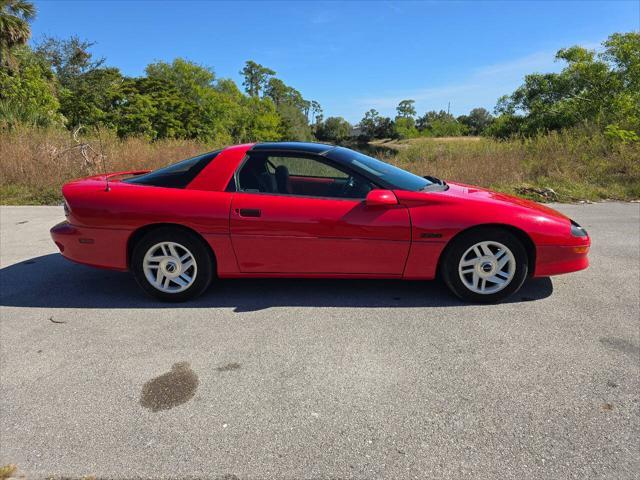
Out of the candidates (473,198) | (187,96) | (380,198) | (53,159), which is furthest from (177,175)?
(187,96)

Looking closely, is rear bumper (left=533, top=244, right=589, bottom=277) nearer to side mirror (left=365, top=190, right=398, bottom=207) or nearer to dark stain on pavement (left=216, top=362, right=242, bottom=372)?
side mirror (left=365, top=190, right=398, bottom=207)

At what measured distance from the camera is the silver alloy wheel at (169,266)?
351 cm

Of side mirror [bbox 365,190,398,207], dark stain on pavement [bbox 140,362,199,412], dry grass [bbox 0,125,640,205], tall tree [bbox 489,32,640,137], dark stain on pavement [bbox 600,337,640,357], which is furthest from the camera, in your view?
tall tree [bbox 489,32,640,137]

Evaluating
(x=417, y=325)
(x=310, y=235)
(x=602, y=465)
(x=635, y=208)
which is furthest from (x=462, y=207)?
(x=635, y=208)

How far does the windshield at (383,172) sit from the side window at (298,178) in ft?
0.41

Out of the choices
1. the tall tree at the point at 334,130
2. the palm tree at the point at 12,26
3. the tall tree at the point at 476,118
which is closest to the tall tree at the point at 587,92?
the palm tree at the point at 12,26

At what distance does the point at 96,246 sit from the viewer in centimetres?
358

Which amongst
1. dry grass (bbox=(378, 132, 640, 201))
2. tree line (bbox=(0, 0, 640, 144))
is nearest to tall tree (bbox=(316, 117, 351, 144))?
tree line (bbox=(0, 0, 640, 144))

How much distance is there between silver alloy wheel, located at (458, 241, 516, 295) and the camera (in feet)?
11.1

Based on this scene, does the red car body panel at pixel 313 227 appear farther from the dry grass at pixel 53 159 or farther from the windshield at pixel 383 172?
the dry grass at pixel 53 159

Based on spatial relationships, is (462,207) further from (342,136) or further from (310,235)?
(342,136)

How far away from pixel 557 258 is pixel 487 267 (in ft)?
1.94

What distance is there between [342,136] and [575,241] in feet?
371

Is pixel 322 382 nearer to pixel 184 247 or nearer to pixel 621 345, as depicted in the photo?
pixel 184 247
